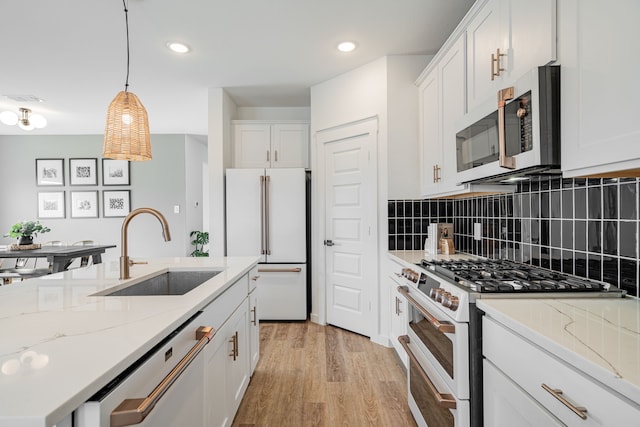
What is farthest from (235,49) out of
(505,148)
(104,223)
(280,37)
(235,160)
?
(104,223)

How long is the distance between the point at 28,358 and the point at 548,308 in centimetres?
139

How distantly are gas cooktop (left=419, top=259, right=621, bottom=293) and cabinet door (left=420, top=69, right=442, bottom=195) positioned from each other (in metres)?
0.89

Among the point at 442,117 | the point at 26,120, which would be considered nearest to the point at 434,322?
the point at 442,117

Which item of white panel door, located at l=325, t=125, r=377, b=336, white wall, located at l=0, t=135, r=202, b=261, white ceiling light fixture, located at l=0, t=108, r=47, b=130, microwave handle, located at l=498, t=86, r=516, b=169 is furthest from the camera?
white wall, located at l=0, t=135, r=202, b=261

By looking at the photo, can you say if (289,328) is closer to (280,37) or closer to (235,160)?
(235,160)

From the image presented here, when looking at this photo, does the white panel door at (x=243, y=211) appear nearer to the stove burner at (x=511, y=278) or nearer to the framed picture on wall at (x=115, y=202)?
the stove burner at (x=511, y=278)

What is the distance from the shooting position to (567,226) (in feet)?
5.20

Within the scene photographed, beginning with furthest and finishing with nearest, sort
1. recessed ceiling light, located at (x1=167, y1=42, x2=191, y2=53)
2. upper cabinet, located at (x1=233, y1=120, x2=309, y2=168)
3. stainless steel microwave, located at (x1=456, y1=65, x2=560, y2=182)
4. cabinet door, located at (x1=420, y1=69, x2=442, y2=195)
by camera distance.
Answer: upper cabinet, located at (x1=233, y1=120, x2=309, y2=168), recessed ceiling light, located at (x1=167, y1=42, x2=191, y2=53), cabinet door, located at (x1=420, y1=69, x2=442, y2=195), stainless steel microwave, located at (x1=456, y1=65, x2=560, y2=182)

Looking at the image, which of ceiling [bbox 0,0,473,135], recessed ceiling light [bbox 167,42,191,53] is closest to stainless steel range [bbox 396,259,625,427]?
ceiling [bbox 0,0,473,135]

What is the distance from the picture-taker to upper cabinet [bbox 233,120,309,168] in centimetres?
420

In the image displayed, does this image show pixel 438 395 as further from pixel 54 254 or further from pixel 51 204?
pixel 51 204

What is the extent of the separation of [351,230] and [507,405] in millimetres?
2388

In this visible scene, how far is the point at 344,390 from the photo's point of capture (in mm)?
2281

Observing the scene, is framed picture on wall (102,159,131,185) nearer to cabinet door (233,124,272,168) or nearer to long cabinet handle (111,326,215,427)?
cabinet door (233,124,272,168)
